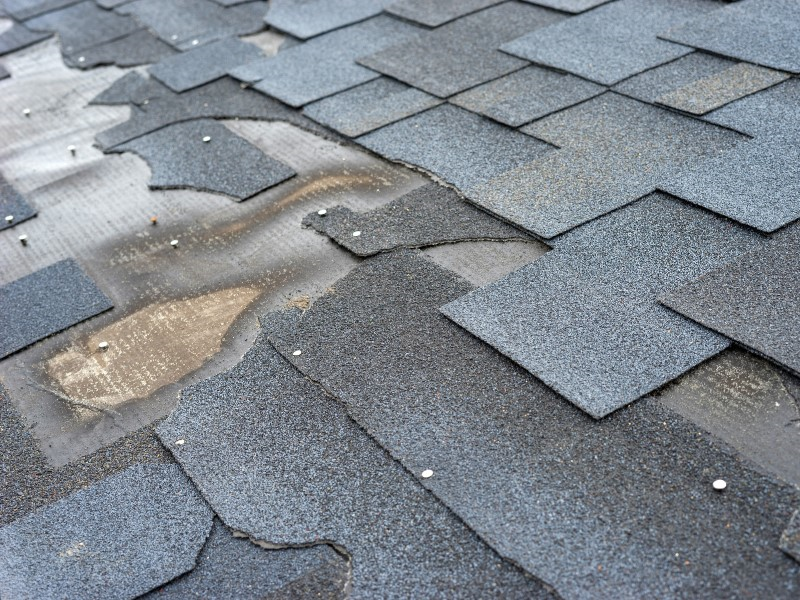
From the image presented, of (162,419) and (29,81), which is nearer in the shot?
(162,419)

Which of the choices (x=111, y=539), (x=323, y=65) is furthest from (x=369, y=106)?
(x=111, y=539)

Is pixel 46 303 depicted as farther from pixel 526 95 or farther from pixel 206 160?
pixel 526 95

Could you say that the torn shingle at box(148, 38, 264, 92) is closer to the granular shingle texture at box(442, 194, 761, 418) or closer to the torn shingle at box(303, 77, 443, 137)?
the torn shingle at box(303, 77, 443, 137)

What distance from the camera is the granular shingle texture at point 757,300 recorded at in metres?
3.29

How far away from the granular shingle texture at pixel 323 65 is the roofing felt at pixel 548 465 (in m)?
2.48

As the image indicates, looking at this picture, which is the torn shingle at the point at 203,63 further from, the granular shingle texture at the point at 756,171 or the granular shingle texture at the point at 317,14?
the granular shingle texture at the point at 756,171

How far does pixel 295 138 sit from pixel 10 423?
2563mm

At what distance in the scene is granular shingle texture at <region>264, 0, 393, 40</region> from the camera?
6.71 m

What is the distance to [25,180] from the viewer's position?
224 inches

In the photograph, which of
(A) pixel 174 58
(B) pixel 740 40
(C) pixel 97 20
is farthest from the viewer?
(C) pixel 97 20

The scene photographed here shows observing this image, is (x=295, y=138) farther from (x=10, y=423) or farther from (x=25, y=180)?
(x=10, y=423)

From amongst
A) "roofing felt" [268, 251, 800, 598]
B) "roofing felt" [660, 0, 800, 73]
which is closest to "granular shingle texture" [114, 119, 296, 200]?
"roofing felt" [268, 251, 800, 598]

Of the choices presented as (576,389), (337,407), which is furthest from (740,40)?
(337,407)

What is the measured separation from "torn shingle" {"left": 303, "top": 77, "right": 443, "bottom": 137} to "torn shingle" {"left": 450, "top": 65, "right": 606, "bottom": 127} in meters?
0.29
